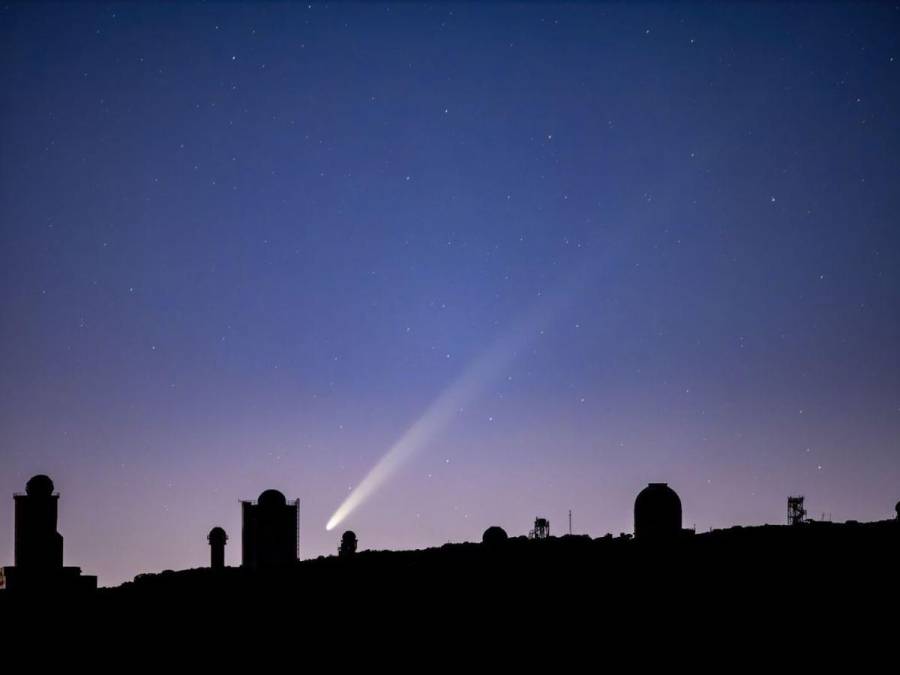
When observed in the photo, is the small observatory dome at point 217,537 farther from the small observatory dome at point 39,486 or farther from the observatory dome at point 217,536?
the small observatory dome at point 39,486

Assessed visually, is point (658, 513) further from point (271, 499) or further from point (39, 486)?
point (39, 486)

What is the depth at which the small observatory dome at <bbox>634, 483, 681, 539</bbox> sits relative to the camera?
32219 mm

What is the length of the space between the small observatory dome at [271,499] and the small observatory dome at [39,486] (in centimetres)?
802

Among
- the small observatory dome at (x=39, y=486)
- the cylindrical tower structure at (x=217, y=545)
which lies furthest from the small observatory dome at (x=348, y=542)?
the small observatory dome at (x=39, y=486)

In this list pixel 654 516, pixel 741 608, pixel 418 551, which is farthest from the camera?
pixel 418 551

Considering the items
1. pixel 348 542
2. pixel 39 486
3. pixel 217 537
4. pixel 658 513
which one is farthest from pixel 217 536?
pixel 658 513

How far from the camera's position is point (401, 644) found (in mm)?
24922

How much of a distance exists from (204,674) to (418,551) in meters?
15.0

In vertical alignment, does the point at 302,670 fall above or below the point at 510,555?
below

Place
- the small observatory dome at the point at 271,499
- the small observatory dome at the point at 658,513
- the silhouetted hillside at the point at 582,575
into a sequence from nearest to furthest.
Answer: the silhouetted hillside at the point at 582,575 < the small observatory dome at the point at 658,513 < the small observatory dome at the point at 271,499

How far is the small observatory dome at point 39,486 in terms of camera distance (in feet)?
114

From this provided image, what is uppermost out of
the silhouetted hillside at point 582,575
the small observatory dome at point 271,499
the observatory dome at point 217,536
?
the small observatory dome at point 271,499

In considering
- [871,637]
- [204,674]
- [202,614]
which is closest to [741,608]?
[871,637]

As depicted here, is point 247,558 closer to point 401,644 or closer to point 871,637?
point 401,644
